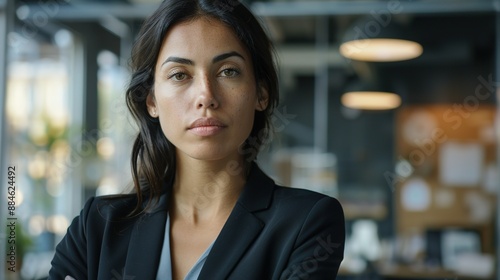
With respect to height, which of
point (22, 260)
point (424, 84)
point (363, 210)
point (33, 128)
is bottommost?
point (22, 260)

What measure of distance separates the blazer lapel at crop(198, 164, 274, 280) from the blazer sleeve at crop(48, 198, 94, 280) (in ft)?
0.98

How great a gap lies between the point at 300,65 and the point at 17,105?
2.65 m

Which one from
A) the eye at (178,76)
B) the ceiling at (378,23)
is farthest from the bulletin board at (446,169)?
the eye at (178,76)

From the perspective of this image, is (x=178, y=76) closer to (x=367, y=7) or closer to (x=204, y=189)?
(x=204, y=189)

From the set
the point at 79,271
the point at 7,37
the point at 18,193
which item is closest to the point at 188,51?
the point at 79,271

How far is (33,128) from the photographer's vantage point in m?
7.01

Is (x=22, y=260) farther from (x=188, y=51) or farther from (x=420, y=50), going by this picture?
(x=188, y=51)

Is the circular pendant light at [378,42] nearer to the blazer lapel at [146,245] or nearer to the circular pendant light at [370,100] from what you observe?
the circular pendant light at [370,100]

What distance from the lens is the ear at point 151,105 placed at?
1805mm

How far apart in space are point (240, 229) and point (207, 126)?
253 mm

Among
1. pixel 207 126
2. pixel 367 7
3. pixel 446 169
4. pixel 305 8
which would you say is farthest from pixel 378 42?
pixel 207 126

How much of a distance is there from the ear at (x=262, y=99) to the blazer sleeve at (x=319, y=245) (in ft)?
0.86

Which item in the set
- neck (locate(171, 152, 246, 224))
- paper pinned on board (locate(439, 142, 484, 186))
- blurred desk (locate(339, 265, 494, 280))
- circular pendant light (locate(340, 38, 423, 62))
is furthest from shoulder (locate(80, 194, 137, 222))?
paper pinned on board (locate(439, 142, 484, 186))

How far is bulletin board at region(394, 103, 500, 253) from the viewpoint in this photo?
6988mm
